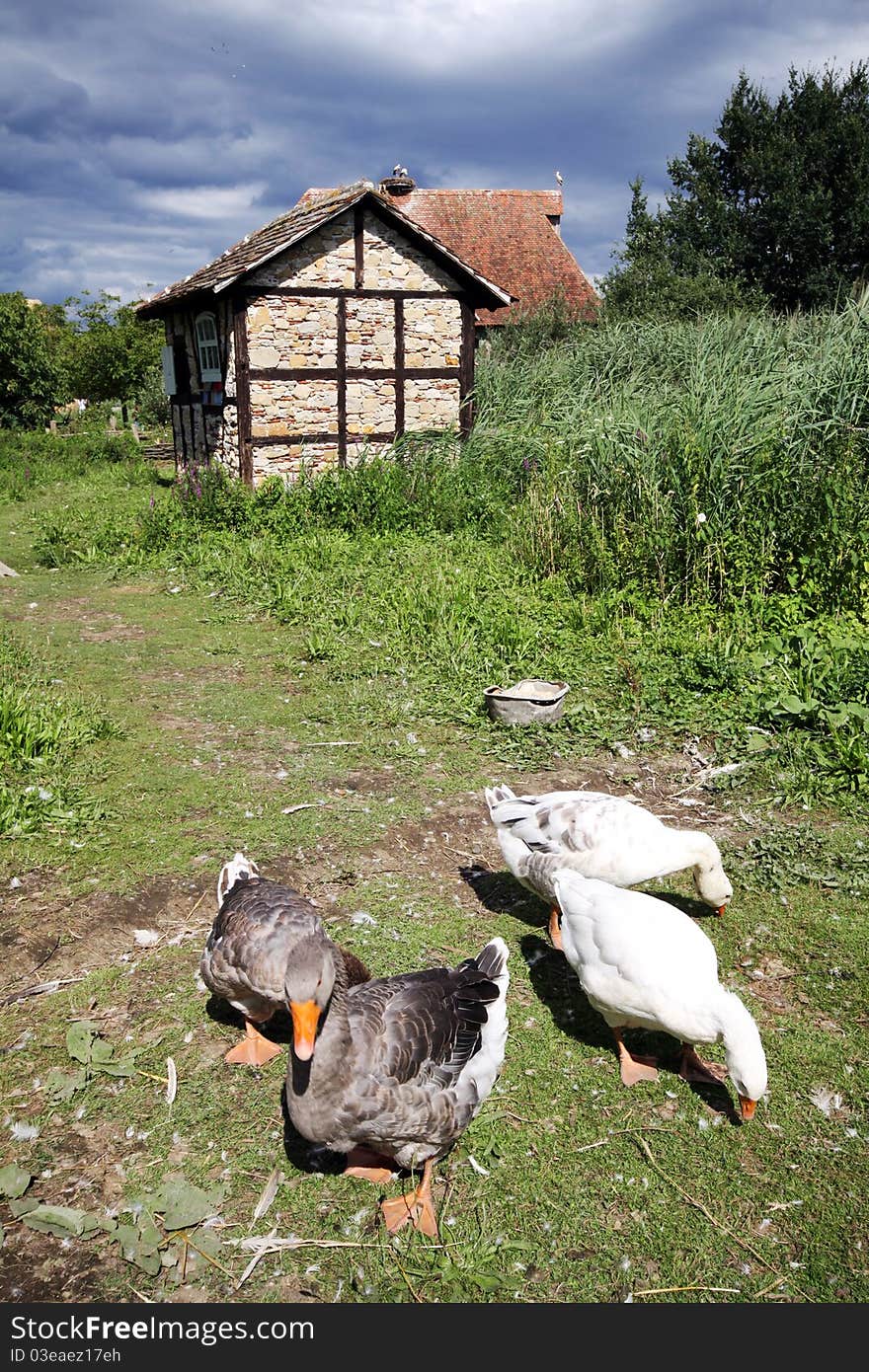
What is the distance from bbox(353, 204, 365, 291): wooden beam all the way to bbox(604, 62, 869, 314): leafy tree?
17212 millimetres

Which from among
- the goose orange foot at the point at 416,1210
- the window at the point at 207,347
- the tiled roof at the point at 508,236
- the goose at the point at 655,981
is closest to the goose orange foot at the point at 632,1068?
the goose at the point at 655,981

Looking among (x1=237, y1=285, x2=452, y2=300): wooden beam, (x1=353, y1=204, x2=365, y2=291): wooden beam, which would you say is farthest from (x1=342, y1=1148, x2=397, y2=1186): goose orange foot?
(x1=353, y1=204, x2=365, y2=291): wooden beam

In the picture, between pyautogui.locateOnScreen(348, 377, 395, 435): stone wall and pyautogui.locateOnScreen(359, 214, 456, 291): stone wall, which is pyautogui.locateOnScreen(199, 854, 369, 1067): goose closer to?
pyautogui.locateOnScreen(348, 377, 395, 435): stone wall

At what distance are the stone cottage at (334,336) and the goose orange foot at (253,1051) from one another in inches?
477

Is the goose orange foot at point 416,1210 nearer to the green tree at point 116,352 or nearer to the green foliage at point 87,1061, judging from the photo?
the green foliage at point 87,1061

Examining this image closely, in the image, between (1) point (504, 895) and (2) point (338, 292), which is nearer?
(1) point (504, 895)

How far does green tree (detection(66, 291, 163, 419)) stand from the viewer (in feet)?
115

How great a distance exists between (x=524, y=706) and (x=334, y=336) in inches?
403

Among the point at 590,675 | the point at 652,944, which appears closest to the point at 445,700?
the point at 590,675

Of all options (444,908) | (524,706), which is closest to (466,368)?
(524,706)

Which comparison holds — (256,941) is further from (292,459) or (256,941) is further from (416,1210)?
(292,459)

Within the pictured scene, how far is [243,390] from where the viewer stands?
47.5ft

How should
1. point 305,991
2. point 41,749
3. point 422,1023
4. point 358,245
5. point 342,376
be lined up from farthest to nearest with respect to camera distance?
point 342,376 → point 358,245 → point 41,749 → point 422,1023 → point 305,991

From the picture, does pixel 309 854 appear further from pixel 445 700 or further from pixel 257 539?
pixel 257 539
